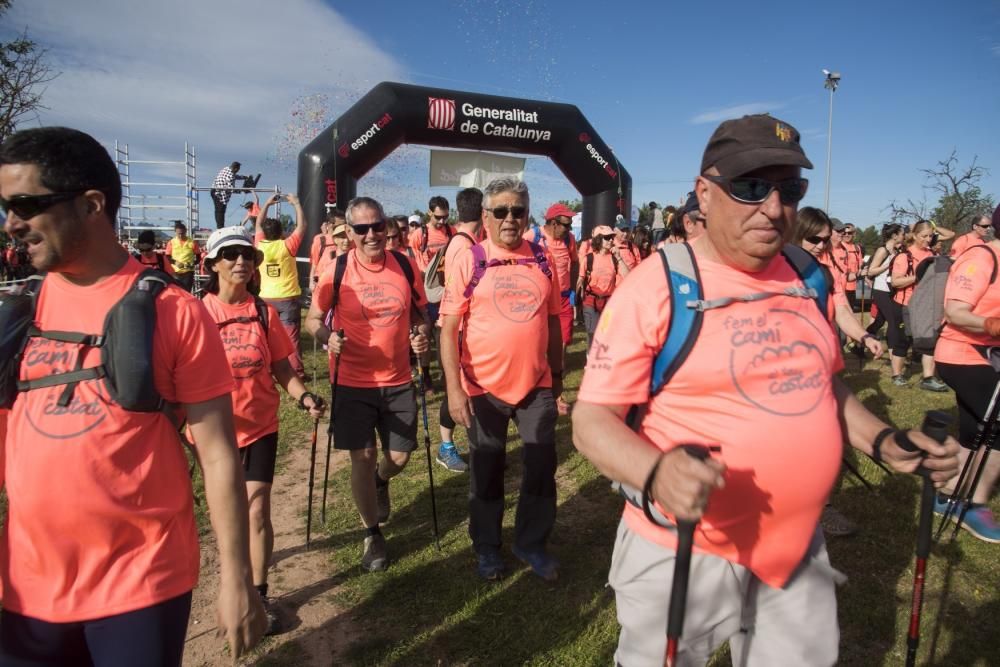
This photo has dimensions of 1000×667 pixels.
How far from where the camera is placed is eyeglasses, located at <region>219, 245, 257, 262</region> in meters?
3.40

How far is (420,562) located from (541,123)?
12.9m

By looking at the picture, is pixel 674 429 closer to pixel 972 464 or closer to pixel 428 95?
pixel 972 464

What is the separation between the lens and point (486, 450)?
12.7ft

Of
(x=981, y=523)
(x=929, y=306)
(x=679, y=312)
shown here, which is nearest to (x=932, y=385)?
(x=929, y=306)

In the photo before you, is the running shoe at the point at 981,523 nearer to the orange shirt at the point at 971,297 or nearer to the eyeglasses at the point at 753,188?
the orange shirt at the point at 971,297

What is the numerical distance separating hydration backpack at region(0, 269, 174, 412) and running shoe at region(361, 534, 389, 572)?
2.73 m

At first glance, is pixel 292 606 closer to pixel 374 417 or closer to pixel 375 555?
pixel 375 555

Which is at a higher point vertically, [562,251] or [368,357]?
[562,251]

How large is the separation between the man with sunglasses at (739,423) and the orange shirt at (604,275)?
6.88m

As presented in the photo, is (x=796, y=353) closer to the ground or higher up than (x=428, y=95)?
closer to the ground

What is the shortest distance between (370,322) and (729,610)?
2898mm

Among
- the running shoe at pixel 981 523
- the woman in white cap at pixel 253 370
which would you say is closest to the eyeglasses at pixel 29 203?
the woman in white cap at pixel 253 370

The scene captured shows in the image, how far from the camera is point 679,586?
167cm

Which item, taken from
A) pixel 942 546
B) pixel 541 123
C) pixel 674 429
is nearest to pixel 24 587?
pixel 674 429
